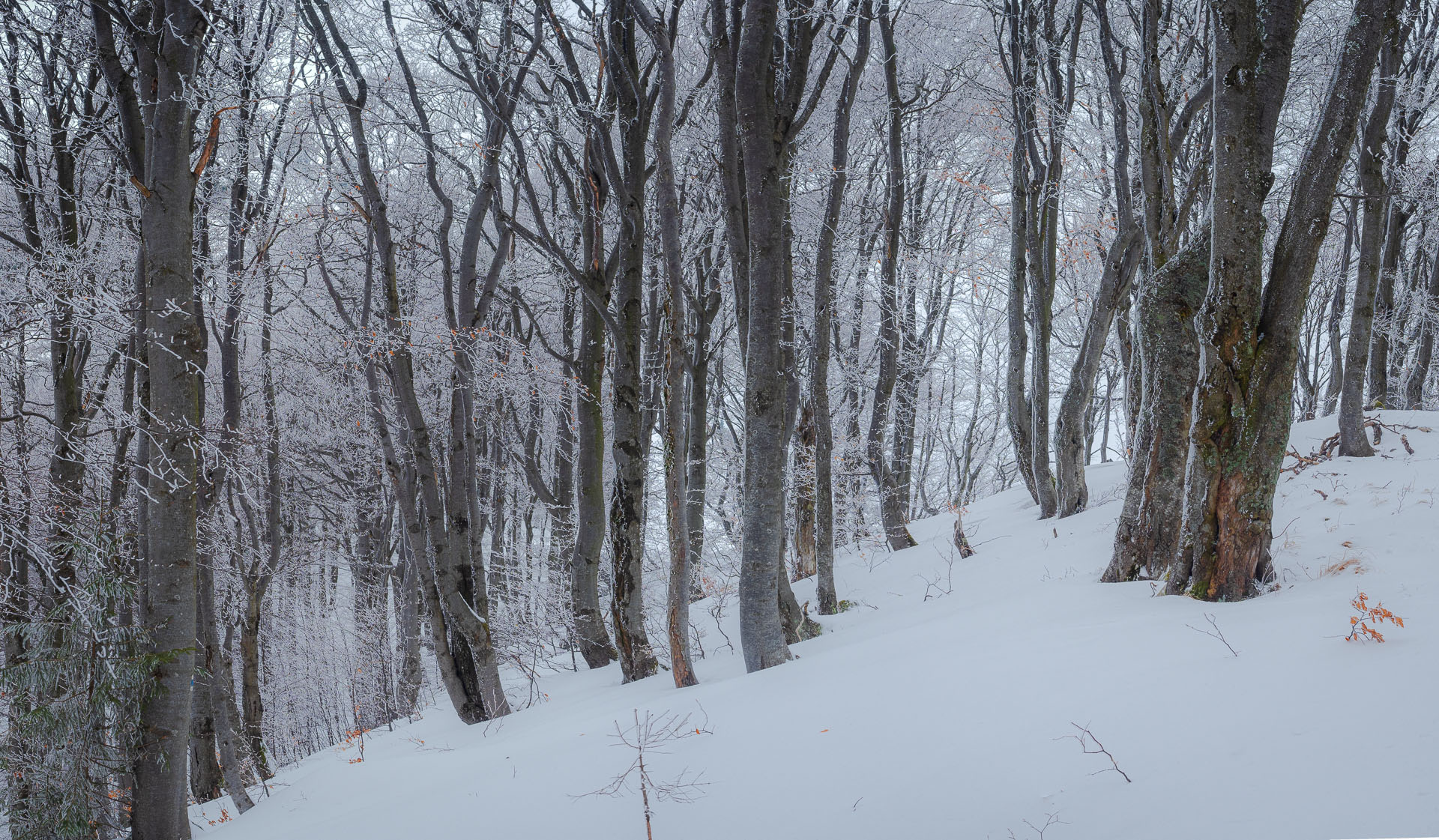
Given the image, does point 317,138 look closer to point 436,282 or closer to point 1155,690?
point 436,282

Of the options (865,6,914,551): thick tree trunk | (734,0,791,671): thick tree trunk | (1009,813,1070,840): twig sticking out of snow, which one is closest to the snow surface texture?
(1009,813,1070,840): twig sticking out of snow

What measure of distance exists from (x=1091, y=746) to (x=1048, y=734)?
0.17 meters

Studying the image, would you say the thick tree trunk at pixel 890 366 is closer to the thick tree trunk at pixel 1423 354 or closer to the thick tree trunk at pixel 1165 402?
the thick tree trunk at pixel 1165 402

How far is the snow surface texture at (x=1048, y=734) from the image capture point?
2.18m

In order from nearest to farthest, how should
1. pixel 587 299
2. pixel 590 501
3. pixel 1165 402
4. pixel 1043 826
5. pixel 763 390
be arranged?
1. pixel 1043 826
2. pixel 1165 402
3. pixel 763 390
4. pixel 590 501
5. pixel 587 299

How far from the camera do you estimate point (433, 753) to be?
5.56 meters

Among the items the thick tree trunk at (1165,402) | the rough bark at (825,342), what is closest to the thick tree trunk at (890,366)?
the rough bark at (825,342)

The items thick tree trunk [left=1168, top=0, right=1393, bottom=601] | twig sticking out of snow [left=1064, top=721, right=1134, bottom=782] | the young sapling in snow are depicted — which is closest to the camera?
twig sticking out of snow [left=1064, top=721, right=1134, bottom=782]

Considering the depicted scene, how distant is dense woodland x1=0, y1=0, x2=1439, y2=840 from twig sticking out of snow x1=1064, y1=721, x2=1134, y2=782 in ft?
5.02

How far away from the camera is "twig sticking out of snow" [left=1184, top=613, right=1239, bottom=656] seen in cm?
291

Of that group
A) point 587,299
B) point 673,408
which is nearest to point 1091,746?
point 673,408

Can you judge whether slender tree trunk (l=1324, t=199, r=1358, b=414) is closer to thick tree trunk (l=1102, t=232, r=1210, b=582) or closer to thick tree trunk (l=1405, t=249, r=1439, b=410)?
thick tree trunk (l=1405, t=249, r=1439, b=410)

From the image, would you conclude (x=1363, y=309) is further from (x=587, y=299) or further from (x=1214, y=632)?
(x=587, y=299)

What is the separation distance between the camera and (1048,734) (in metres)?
2.66
